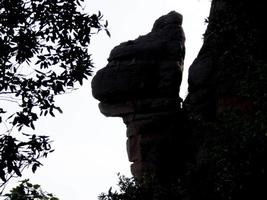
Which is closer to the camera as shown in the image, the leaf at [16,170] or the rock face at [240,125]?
the leaf at [16,170]

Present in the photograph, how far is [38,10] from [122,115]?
15.6 metres

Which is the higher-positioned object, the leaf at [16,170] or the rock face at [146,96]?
the rock face at [146,96]

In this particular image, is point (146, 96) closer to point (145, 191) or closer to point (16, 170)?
point (145, 191)

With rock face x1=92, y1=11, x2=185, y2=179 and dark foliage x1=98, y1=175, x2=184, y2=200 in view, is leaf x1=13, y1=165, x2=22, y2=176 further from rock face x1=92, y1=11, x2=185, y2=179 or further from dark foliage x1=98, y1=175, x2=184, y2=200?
rock face x1=92, y1=11, x2=185, y2=179

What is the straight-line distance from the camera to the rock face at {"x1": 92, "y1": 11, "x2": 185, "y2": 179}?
22391 mm

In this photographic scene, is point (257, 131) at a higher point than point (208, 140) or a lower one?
lower

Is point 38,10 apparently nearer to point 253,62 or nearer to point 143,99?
point 253,62

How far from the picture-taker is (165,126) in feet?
74.6

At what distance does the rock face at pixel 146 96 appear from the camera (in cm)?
2239

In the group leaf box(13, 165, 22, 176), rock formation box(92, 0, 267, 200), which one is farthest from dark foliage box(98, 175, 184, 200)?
leaf box(13, 165, 22, 176)

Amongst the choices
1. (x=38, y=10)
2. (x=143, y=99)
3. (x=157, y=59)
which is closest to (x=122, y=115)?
(x=143, y=99)

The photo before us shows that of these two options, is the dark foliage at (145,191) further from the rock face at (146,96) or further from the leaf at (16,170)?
the leaf at (16,170)

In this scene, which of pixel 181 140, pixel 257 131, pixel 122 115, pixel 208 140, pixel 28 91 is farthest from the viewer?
pixel 122 115

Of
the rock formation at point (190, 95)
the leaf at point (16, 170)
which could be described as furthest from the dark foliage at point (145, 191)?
the leaf at point (16, 170)
